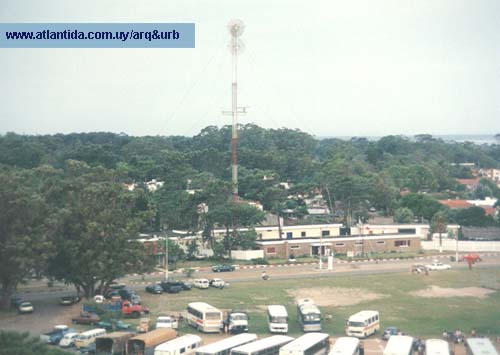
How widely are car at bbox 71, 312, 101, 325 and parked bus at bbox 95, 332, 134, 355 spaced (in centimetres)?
186

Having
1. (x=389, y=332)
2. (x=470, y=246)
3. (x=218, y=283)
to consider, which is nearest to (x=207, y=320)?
(x=389, y=332)

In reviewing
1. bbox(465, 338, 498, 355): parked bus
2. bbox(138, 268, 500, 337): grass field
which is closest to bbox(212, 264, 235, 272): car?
bbox(138, 268, 500, 337): grass field

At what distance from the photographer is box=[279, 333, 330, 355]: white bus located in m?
9.90

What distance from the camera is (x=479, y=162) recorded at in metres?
52.7

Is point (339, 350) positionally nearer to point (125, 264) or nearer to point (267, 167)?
point (125, 264)

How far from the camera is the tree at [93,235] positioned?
14117 mm

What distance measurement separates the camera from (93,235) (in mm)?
14312

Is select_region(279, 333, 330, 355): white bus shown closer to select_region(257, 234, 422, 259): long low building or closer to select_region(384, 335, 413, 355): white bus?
select_region(384, 335, 413, 355): white bus

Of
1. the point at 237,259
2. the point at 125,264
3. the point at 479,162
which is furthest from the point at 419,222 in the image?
the point at 479,162

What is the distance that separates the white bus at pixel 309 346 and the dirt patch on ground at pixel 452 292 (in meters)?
5.39

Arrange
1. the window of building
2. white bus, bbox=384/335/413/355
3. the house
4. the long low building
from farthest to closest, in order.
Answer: the house < the window of building < the long low building < white bus, bbox=384/335/413/355

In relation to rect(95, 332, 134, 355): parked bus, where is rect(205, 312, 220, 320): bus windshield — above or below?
above

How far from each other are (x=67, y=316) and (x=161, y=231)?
9070 mm

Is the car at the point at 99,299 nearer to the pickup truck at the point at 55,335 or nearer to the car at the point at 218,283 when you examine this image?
the pickup truck at the point at 55,335
